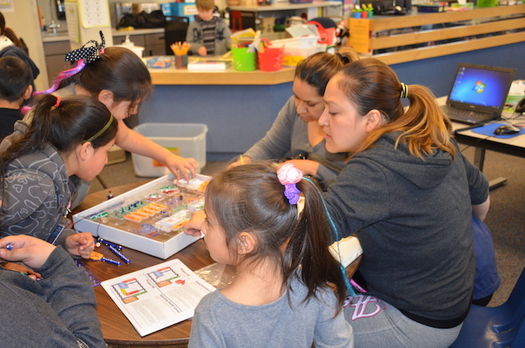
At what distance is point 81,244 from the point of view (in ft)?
4.62

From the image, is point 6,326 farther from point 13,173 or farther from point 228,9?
point 228,9

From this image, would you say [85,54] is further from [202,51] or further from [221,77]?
[202,51]

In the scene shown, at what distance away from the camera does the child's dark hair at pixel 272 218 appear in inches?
38.3

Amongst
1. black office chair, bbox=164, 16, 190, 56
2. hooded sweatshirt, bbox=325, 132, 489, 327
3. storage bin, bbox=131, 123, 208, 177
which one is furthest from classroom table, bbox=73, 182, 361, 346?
black office chair, bbox=164, 16, 190, 56

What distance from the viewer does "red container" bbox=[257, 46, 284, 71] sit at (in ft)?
11.1

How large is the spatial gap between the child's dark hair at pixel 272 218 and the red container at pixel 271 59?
2.49 metres

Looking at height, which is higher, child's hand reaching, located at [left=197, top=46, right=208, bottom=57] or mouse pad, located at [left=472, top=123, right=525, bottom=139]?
child's hand reaching, located at [left=197, top=46, right=208, bottom=57]

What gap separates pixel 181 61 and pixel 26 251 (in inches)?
111

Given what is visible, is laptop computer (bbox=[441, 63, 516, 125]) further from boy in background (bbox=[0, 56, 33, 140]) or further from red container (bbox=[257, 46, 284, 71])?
boy in background (bbox=[0, 56, 33, 140])

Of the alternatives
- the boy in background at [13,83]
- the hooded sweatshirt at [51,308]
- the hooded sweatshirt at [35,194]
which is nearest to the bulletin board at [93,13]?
the boy in background at [13,83]

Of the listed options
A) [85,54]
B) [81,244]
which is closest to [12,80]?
[85,54]

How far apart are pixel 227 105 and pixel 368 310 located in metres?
2.64

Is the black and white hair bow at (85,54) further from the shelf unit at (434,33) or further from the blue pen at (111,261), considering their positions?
the shelf unit at (434,33)

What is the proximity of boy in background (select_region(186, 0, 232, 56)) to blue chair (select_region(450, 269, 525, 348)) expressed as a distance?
408 centimetres
